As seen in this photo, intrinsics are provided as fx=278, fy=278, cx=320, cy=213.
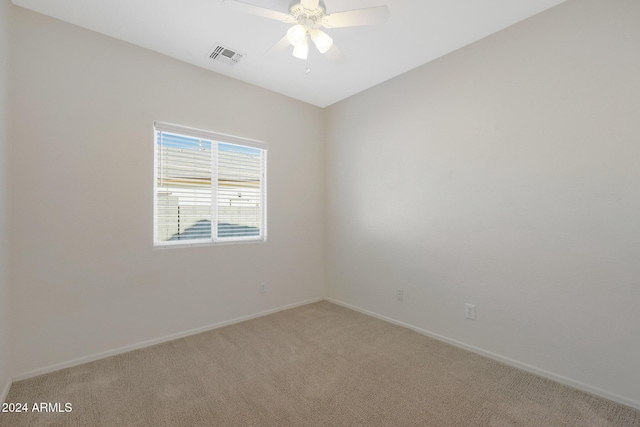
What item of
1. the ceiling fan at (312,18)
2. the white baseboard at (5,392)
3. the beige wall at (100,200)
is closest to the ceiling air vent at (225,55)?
the beige wall at (100,200)

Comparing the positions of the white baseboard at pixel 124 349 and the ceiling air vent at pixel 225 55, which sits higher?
the ceiling air vent at pixel 225 55

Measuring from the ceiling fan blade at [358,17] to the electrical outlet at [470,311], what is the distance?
A: 237cm

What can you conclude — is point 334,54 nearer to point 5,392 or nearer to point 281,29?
point 281,29

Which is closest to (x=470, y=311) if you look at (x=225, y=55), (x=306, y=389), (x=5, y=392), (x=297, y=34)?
(x=306, y=389)

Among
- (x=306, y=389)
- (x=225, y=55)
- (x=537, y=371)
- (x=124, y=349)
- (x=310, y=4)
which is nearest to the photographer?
(x=310, y=4)

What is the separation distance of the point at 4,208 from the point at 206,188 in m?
1.45

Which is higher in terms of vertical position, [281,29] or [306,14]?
[281,29]

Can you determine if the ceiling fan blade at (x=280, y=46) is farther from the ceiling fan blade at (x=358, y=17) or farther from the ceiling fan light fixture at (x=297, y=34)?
the ceiling fan blade at (x=358, y=17)

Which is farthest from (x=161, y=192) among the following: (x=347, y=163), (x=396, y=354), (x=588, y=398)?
(x=588, y=398)

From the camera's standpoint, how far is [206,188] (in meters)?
2.98

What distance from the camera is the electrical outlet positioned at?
249 cm

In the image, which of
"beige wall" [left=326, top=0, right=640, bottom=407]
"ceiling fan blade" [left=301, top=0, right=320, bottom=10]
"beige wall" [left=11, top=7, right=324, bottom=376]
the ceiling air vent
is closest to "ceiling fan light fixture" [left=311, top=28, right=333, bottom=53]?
"ceiling fan blade" [left=301, top=0, right=320, bottom=10]

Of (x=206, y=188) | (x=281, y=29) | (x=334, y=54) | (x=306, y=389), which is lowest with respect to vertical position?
(x=306, y=389)

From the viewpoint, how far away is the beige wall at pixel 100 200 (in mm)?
2062
